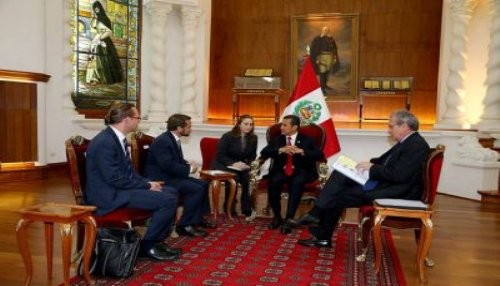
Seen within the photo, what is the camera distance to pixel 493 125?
762 centimetres

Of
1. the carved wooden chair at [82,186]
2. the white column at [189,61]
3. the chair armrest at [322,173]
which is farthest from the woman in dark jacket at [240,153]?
the white column at [189,61]

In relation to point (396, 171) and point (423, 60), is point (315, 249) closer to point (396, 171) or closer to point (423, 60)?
point (396, 171)

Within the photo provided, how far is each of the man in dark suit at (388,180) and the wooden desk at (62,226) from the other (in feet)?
6.38

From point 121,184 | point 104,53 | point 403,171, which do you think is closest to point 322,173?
point 403,171

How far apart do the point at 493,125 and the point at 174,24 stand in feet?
20.3

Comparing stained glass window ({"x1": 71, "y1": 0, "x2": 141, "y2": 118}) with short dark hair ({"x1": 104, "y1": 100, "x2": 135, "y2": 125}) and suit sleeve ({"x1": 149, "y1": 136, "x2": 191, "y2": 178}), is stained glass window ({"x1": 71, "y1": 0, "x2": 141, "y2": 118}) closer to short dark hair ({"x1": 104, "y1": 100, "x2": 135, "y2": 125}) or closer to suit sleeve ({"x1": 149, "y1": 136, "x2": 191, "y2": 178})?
suit sleeve ({"x1": 149, "y1": 136, "x2": 191, "y2": 178})

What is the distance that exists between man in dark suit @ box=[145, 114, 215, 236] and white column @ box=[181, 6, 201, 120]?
4.93 metres

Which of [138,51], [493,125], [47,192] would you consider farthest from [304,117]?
[138,51]

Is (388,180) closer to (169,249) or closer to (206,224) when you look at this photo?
(169,249)

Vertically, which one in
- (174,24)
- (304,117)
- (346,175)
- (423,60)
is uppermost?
(174,24)

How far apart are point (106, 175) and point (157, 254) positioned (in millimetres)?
797

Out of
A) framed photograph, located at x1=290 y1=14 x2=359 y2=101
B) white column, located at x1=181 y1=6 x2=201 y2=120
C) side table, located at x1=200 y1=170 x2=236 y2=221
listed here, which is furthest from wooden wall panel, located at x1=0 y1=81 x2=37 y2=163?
framed photograph, located at x1=290 y1=14 x2=359 y2=101

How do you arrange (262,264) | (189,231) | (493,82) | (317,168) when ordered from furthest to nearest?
(493,82)
(317,168)
(189,231)
(262,264)

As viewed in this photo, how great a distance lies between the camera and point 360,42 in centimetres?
998
